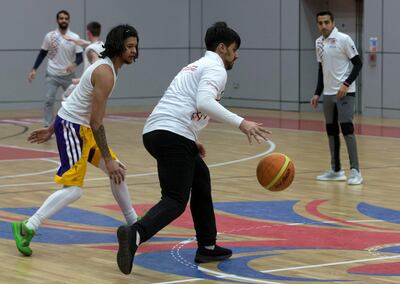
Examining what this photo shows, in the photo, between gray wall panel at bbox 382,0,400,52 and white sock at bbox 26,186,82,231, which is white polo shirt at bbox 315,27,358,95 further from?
gray wall panel at bbox 382,0,400,52

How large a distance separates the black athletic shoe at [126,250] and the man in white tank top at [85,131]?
95cm

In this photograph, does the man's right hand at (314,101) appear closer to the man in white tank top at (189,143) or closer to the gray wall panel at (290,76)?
the man in white tank top at (189,143)

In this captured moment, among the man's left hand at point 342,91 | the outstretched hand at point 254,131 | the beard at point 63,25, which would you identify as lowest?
the man's left hand at point 342,91

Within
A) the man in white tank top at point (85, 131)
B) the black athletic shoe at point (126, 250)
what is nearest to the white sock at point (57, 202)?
the man in white tank top at point (85, 131)

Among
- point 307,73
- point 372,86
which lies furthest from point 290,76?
point 372,86

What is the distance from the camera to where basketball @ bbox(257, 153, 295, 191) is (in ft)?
27.0

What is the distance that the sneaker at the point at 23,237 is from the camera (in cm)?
820

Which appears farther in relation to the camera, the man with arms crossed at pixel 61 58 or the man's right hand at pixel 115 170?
the man with arms crossed at pixel 61 58

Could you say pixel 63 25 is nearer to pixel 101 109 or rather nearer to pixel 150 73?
pixel 150 73

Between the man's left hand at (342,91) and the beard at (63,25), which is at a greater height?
the beard at (63,25)

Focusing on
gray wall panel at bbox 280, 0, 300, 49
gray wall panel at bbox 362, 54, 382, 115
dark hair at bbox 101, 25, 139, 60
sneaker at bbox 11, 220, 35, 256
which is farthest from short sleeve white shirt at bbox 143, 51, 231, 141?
gray wall panel at bbox 280, 0, 300, 49

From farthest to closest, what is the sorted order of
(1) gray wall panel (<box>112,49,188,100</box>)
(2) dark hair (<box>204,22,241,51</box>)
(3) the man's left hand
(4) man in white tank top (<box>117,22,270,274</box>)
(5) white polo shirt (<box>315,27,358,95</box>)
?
(1) gray wall panel (<box>112,49,188,100</box>) < (5) white polo shirt (<box>315,27,358,95</box>) < (3) the man's left hand < (2) dark hair (<box>204,22,241,51</box>) < (4) man in white tank top (<box>117,22,270,274</box>)

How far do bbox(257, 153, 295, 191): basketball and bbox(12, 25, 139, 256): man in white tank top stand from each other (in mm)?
1138

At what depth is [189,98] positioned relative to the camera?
779cm
